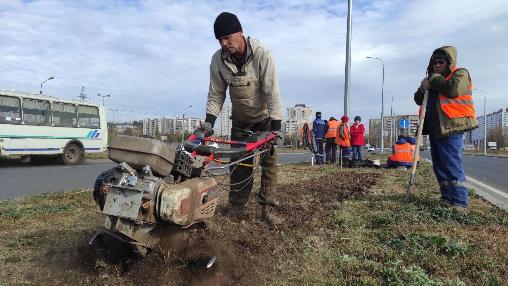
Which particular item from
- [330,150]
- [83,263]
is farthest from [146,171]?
[330,150]

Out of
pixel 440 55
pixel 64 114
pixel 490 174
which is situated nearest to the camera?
pixel 440 55

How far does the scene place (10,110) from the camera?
16906mm

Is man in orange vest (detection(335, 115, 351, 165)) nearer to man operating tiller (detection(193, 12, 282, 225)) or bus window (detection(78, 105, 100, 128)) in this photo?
bus window (detection(78, 105, 100, 128))

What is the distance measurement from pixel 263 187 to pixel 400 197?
8.28 ft

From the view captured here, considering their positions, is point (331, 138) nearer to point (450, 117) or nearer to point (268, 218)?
point (450, 117)

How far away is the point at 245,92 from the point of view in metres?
4.82

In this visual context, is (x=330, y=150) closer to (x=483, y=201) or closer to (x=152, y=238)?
(x=483, y=201)

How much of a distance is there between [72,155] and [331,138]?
10.9m

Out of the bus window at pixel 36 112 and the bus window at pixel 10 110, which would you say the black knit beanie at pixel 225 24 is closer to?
the bus window at pixel 10 110

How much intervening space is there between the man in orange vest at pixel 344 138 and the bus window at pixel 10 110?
11.9m

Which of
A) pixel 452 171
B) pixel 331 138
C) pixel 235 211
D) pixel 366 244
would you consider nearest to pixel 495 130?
pixel 331 138

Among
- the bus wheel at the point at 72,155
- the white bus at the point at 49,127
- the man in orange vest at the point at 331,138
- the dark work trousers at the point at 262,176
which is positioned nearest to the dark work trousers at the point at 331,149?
the man in orange vest at the point at 331,138

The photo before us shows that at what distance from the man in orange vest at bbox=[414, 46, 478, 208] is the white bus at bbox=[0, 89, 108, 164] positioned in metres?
15.6

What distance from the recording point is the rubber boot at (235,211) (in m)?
5.12
